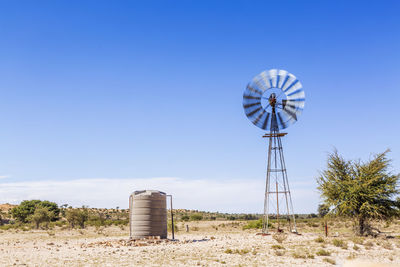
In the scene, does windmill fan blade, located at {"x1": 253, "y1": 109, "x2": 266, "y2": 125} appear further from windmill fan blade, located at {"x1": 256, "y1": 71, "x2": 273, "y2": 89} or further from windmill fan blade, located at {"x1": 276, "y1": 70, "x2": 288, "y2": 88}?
windmill fan blade, located at {"x1": 276, "y1": 70, "x2": 288, "y2": 88}

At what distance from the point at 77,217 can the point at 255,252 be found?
36212 mm

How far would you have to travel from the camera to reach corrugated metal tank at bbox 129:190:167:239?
2825 centimetres

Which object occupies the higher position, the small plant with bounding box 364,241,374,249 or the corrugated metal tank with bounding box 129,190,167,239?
the corrugated metal tank with bounding box 129,190,167,239

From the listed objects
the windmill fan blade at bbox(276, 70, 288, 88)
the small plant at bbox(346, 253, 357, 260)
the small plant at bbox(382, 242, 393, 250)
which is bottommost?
the small plant at bbox(346, 253, 357, 260)

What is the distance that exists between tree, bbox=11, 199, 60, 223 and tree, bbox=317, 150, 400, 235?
5500cm

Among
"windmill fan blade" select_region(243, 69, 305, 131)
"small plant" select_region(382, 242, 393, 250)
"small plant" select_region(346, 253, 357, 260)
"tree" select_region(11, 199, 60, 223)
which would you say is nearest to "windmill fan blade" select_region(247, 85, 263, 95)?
"windmill fan blade" select_region(243, 69, 305, 131)

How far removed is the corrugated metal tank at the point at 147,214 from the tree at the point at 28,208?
1754 inches

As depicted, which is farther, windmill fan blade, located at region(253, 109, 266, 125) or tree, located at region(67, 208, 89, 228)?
tree, located at region(67, 208, 89, 228)

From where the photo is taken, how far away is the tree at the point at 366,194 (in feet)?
88.6

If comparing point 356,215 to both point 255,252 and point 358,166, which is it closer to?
point 358,166

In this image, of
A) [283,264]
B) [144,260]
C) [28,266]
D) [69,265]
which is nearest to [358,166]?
[283,264]

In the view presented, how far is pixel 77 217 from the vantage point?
4994 cm

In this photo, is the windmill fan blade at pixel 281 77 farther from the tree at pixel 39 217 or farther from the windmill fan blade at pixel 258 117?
the tree at pixel 39 217

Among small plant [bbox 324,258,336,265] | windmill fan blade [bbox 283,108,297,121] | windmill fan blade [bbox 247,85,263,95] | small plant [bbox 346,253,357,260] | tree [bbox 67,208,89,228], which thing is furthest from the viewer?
tree [bbox 67,208,89,228]
